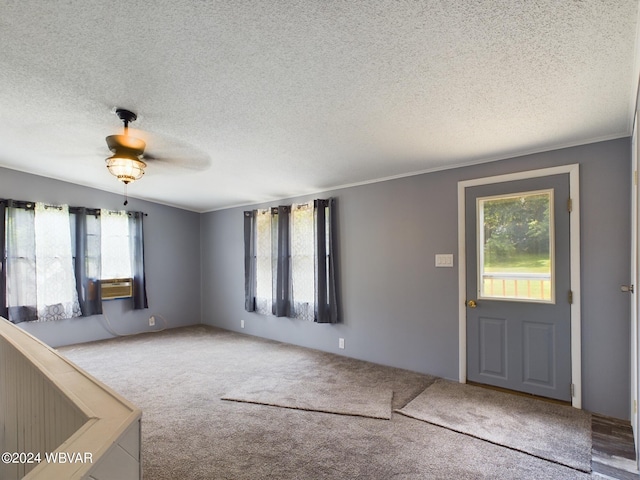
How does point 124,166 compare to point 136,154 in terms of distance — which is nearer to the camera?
point 124,166

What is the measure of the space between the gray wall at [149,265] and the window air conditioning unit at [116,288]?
0.12 metres

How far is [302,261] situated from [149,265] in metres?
3.04

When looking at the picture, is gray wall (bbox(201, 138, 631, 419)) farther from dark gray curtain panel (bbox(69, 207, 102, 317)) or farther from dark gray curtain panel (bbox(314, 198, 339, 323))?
dark gray curtain panel (bbox(69, 207, 102, 317))

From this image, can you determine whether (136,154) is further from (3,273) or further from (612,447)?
(612,447)

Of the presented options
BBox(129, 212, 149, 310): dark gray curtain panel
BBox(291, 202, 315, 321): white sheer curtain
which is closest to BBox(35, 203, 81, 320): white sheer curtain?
BBox(129, 212, 149, 310): dark gray curtain panel

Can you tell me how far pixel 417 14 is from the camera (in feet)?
4.99

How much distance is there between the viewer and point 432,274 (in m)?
3.69

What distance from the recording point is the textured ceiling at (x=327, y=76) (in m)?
1.57

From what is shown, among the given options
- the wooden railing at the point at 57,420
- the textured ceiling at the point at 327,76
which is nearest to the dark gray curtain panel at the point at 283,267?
the textured ceiling at the point at 327,76

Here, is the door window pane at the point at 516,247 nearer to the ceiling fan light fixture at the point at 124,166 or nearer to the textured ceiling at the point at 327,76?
the textured ceiling at the point at 327,76

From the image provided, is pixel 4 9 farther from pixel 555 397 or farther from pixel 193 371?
pixel 555 397

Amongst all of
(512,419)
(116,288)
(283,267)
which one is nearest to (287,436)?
(512,419)

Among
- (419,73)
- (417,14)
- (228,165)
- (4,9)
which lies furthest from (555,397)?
(4,9)

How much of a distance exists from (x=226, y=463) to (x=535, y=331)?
109 inches
